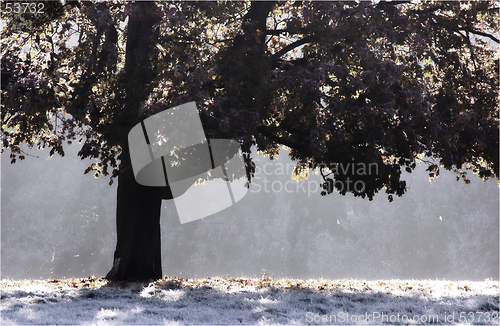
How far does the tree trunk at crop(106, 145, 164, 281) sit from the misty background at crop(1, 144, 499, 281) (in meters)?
33.5

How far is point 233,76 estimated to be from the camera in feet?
36.4

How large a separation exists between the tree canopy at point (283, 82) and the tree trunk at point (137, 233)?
145cm

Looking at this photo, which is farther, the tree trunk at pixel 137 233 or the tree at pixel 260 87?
the tree trunk at pixel 137 233

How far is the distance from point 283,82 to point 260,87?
61cm

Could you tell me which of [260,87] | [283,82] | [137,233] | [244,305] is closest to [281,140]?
[283,82]

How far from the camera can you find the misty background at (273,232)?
45312 millimetres

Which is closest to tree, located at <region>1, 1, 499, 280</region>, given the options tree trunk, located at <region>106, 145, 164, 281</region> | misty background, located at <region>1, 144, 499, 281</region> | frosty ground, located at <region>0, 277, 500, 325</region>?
tree trunk, located at <region>106, 145, 164, 281</region>

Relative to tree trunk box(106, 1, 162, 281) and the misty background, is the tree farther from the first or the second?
the misty background

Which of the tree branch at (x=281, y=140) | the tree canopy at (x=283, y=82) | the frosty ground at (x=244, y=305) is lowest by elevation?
the frosty ground at (x=244, y=305)

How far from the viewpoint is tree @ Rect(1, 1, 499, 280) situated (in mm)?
10648

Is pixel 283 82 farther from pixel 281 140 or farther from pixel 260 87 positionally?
pixel 281 140

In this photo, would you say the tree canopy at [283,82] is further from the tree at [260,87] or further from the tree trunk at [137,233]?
the tree trunk at [137,233]

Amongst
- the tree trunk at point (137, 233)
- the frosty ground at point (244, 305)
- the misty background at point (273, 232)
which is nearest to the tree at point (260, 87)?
the tree trunk at point (137, 233)

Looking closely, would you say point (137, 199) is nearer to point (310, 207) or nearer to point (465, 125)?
point (465, 125)
